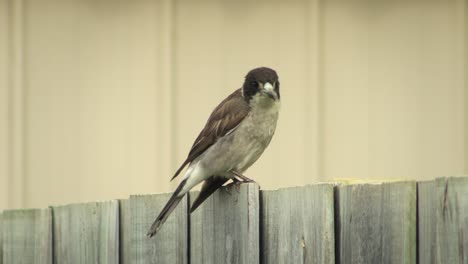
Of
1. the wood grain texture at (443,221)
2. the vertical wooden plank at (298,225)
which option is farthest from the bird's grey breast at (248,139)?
the wood grain texture at (443,221)

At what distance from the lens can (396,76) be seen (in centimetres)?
758

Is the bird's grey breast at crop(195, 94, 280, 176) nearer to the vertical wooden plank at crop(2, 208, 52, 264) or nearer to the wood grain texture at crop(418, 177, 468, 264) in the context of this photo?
the vertical wooden plank at crop(2, 208, 52, 264)

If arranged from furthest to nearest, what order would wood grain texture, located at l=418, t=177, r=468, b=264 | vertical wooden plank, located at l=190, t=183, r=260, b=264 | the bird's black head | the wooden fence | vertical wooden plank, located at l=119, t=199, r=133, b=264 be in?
1. the bird's black head
2. vertical wooden plank, located at l=119, t=199, r=133, b=264
3. vertical wooden plank, located at l=190, t=183, r=260, b=264
4. the wooden fence
5. wood grain texture, located at l=418, t=177, r=468, b=264

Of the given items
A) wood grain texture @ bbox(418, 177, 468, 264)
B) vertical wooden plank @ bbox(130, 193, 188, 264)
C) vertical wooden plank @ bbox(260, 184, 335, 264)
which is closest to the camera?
wood grain texture @ bbox(418, 177, 468, 264)

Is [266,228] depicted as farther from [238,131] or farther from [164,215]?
[238,131]

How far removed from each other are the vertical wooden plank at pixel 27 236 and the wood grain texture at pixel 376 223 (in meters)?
1.45

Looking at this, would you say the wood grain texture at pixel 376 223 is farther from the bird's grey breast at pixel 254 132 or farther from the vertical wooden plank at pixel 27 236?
the bird's grey breast at pixel 254 132

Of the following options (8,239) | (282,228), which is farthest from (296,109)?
(282,228)

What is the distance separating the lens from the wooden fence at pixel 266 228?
14.0 ft

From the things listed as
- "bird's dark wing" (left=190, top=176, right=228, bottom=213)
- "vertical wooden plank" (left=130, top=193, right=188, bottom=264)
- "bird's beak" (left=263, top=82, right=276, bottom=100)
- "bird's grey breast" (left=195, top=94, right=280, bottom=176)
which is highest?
"bird's beak" (left=263, top=82, right=276, bottom=100)

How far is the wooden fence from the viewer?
4.27 meters

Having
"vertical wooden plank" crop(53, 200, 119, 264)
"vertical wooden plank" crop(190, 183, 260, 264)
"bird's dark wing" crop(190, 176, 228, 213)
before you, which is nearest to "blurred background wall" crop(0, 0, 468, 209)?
"bird's dark wing" crop(190, 176, 228, 213)

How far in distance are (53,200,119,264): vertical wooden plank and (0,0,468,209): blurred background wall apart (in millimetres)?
2005

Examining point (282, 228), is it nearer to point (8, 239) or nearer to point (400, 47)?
point (8, 239)
